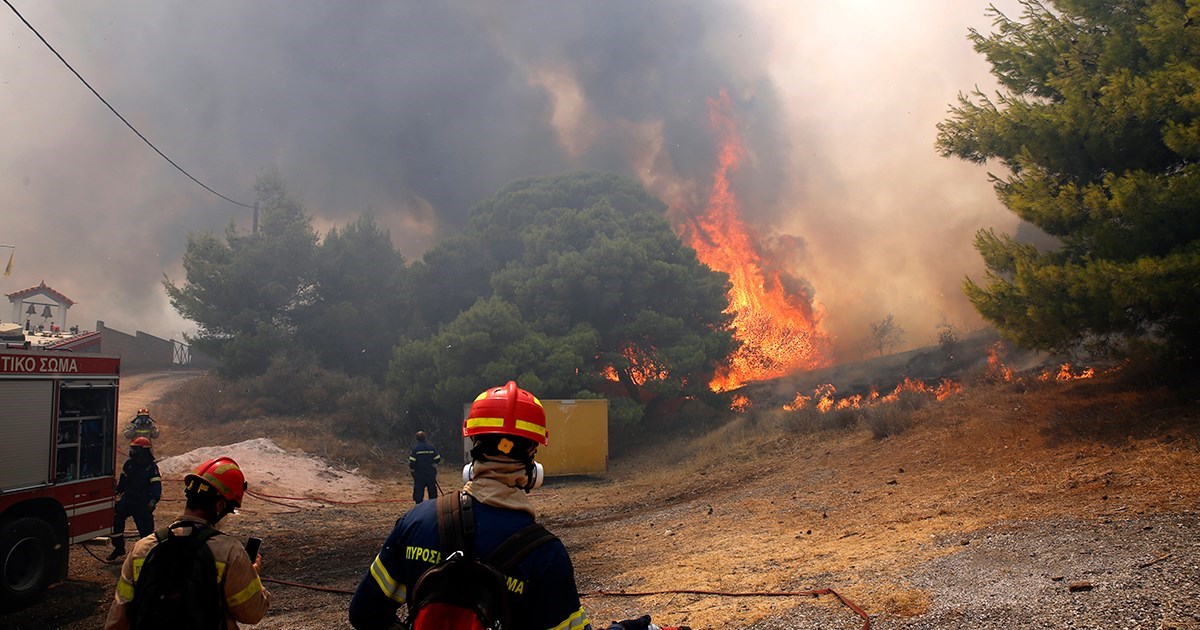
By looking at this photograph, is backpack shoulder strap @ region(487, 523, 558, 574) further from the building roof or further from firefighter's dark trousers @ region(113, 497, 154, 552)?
the building roof

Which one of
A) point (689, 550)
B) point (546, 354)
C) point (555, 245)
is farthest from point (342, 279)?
point (689, 550)

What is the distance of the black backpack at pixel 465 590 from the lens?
6.69ft

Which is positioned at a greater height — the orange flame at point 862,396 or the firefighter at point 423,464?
the orange flame at point 862,396

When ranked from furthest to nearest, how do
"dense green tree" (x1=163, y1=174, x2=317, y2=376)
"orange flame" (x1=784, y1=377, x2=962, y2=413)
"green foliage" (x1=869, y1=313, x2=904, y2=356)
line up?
"green foliage" (x1=869, y1=313, x2=904, y2=356)
"dense green tree" (x1=163, y1=174, x2=317, y2=376)
"orange flame" (x1=784, y1=377, x2=962, y2=413)

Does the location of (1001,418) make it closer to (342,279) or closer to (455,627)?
(455,627)

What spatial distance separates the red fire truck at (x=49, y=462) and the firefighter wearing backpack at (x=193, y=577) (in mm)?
6126

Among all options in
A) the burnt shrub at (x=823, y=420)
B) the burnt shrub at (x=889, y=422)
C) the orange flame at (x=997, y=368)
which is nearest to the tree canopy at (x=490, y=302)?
the burnt shrub at (x=823, y=420)

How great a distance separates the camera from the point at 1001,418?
1436cm

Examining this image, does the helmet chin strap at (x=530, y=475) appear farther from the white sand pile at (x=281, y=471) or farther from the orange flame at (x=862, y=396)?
the orange flame at (x=862, y=396)

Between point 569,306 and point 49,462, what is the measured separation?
74.3 feet

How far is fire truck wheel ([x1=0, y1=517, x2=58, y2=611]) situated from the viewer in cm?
774

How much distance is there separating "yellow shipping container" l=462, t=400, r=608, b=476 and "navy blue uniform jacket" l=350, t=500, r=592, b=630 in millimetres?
19333

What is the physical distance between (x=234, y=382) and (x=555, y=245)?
14.9 metres

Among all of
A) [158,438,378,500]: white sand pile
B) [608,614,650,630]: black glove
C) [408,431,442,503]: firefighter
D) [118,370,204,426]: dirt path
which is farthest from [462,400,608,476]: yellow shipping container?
[608,614,650,630]: black glove
